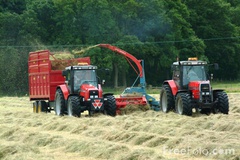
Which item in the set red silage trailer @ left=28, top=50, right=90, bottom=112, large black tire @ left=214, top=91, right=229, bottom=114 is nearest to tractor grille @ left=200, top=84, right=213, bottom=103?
large black tire @ left=214, top=91, right=229, bottom=114

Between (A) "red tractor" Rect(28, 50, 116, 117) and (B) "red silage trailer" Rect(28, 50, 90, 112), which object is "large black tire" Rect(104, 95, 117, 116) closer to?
(A) "red tractor" Rect(28, 50, 116, 117)

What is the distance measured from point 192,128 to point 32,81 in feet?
44.1

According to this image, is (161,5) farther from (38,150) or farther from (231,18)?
(38,150)

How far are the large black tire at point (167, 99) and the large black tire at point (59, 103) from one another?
3981mm

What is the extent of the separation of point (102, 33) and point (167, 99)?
3545 cm

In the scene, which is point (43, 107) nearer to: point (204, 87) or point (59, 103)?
point (59, 103)

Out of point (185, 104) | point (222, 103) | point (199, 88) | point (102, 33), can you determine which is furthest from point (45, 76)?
point (102, 33)

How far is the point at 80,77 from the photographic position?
26.0 meters

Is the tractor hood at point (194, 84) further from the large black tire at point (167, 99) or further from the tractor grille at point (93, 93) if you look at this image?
the tractor grille at point (93, 93)

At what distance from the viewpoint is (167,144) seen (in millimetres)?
15180

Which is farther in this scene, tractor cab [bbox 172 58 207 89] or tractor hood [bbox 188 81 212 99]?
tractor cab [bbox 172 58 207 89]

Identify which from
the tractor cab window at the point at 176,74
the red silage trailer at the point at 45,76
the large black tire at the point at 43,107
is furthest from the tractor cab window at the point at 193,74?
the large black tire at the point at 43,107

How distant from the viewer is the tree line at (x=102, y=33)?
192 ft

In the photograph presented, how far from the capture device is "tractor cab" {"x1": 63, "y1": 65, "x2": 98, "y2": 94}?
25.9 meters
